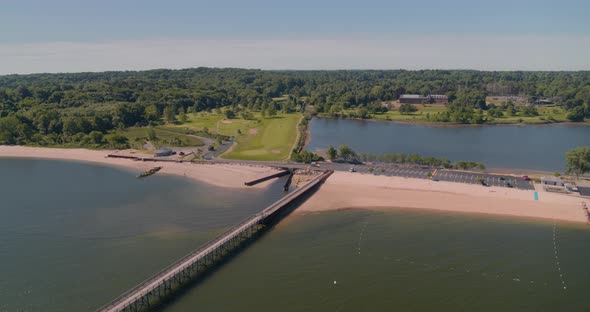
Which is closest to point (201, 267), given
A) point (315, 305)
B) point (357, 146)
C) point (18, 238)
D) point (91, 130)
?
point (315, 305)

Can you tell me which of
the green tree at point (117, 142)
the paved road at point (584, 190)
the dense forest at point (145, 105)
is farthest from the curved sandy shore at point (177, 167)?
the paved road at point (584, 190)

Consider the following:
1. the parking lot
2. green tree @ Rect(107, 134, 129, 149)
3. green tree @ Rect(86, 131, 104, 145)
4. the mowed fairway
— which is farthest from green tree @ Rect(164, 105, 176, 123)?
the parking lot

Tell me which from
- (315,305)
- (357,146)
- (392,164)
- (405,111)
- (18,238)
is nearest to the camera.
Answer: (315,305)

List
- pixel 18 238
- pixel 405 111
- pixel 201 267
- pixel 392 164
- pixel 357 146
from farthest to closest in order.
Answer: pixel 405 111
pixel 357 146
pixel 392 164
pixel 18 238
pixel 201 267

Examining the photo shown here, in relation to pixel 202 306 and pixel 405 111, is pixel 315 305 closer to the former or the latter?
pixel 202 306

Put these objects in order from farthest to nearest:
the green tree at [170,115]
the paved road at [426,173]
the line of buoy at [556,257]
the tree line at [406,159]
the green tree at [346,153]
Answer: the green tree at [170,115] → the green tree at [346,153] → the tree line at [406,159] → the paved road at [426,173] → the line of buoy at [556,257]

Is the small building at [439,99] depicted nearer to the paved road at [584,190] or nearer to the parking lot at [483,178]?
the parking lot at [483,178]
